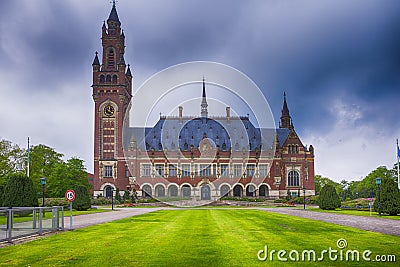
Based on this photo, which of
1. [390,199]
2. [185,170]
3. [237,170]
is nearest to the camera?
[390,199]

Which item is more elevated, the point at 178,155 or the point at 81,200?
the point at 178,155

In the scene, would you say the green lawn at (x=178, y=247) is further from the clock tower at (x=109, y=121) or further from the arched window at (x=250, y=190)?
the arched window at (x=250, y=190)

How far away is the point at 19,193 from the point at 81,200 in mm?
11330

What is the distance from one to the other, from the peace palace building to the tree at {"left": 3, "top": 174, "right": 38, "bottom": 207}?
1798 inches

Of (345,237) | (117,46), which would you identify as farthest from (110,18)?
(345,237)

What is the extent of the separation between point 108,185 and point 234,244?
68669mm

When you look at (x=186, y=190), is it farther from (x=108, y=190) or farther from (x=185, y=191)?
(x=108, y=190)

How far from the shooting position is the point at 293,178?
287 ft

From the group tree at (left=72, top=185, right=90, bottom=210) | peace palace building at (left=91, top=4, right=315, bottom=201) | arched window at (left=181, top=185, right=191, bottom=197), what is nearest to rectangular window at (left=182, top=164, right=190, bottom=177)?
peace palace building at (left=91, top=4, right=315, bottom=201)

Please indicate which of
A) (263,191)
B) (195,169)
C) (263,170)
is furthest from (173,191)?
(263,170)

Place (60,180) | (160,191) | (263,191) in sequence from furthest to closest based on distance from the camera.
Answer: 1. (263,191)
2. (160,191)
3. (60,180)

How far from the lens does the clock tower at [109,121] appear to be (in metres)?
81.8

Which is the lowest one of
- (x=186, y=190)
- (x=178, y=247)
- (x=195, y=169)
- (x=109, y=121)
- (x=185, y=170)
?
(x=186, y=190)

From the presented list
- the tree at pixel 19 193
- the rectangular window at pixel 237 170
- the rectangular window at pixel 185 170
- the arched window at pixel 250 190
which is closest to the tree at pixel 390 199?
the tree at pixel 19 193
